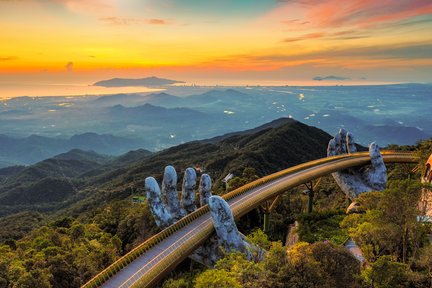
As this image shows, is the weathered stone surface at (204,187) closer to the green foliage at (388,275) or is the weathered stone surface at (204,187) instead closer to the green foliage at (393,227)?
the green foliage at (393,227)

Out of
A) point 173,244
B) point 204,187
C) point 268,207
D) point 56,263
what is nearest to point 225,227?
point 173,244

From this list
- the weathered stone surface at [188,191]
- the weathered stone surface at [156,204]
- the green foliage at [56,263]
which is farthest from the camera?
the weathered stone surface at [188,191]

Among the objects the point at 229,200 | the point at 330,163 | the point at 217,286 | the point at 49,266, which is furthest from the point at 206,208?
the point at 330,163

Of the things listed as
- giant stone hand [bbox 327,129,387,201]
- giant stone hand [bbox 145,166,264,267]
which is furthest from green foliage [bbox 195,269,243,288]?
giant stone hand [bbox 327,129,387,201]

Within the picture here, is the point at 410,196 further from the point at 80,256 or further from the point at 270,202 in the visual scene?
the point at 80,256

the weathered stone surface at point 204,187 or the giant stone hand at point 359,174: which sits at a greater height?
the weathered stone surface at point 204,187

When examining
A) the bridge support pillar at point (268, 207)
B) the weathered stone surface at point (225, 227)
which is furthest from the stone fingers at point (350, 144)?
the weathered stone surface at point (225, 227)

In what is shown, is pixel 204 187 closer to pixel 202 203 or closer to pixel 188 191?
pixel 188 191
